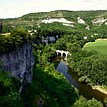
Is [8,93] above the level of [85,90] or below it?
above

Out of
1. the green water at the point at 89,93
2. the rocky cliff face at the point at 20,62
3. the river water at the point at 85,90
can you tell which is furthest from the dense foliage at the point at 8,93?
the river water at the point at 85,90

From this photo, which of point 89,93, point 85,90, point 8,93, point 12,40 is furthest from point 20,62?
point 85,90

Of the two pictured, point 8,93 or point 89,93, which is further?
point 89,93

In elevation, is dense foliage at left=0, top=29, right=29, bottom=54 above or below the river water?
above

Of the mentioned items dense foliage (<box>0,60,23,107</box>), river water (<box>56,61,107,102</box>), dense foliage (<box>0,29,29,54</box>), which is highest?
dense foliage (<box>0,29,29,54</box>)

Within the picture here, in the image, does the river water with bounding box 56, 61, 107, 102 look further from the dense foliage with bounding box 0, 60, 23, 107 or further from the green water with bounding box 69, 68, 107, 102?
the dense foliage with bounding box 0, 60, 23, 107

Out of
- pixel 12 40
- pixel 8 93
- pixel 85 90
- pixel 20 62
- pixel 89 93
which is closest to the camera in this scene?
pixel 8 93

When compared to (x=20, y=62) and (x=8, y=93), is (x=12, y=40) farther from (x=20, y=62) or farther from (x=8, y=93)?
(x=8, y=93)

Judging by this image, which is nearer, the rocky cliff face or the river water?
the rocky cliff face

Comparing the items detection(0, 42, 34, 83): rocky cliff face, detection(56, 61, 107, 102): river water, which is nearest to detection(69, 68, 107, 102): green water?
detection(56, 61, 107, 102): river water

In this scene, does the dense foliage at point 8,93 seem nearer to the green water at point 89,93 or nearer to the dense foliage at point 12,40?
the dense foliage at point 12,40
